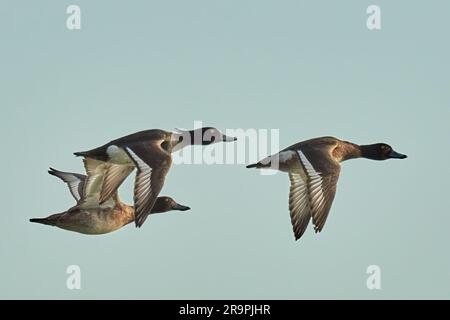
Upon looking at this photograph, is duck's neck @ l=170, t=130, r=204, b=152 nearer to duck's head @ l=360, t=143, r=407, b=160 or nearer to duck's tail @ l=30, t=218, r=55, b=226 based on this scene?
duck's tail @ l=30, t=218, r=55, b=226

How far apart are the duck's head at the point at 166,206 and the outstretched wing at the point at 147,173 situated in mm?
1803

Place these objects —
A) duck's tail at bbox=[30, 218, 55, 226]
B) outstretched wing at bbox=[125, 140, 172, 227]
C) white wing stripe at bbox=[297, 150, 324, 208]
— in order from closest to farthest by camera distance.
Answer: outstretched wing at bbox=[125, 140, 172, 227] → white wing stripe at bbox=[297, 150, 324, 208] → duck's tail at bbox=[30, 218, 55, 226]

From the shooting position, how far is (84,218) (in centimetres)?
1822

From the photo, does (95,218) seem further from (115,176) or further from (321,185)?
(321,185)

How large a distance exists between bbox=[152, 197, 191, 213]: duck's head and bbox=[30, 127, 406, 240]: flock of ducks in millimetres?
15

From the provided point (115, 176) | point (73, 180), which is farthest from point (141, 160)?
point (73, 180)

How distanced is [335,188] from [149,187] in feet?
8.04

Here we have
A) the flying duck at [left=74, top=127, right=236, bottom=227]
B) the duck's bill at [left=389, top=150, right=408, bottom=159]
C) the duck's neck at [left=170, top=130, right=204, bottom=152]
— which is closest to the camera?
the flying duck at [left=74, top=127, right=236, bottom=227]

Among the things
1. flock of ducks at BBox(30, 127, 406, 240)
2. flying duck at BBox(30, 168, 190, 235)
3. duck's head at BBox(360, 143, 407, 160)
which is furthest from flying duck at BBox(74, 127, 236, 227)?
duck's head at BBox(360, 143, 407, 160)

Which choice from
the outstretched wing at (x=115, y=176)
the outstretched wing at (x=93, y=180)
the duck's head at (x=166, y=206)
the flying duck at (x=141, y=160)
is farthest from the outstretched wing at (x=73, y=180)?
the duck's head at (x=166, y=206)

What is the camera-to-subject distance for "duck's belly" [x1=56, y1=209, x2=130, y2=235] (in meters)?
18.2

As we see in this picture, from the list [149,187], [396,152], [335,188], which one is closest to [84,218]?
[149,187]

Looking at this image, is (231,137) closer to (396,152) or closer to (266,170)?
(266,170)

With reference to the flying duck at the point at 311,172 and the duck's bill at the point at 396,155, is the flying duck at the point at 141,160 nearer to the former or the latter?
the flying duck at the point at 311,172
